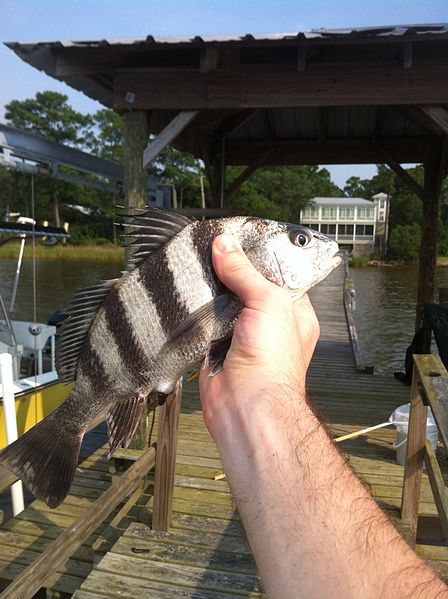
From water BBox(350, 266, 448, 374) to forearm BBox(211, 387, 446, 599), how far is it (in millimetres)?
12397

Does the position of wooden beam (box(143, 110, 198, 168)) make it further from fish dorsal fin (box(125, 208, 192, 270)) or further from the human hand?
the human hand

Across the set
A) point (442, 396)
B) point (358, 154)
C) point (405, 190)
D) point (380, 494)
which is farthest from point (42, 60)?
point (405, 190)

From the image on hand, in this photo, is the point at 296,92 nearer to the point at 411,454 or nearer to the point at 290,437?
the point at 411,454

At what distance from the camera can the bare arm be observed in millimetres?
908

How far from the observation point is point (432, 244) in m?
8.33

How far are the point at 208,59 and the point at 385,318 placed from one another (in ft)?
61.5

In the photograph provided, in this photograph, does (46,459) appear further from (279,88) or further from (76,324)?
(279,88)

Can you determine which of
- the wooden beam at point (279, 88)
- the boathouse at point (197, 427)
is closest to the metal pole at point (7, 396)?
the boathouse at point (197, 427)

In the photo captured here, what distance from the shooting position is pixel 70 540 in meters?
2.75

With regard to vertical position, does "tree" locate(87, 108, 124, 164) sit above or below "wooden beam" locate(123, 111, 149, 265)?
above

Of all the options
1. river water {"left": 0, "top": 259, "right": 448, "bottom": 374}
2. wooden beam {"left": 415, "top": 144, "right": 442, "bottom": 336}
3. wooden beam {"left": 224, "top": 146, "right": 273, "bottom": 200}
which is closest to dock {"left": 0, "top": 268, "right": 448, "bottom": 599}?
wooden beam {"left": 415, "top": 144, "right": 442, "bottom": 336}

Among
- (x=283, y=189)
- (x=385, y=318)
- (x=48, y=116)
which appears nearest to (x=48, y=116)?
(x=48, y=116)

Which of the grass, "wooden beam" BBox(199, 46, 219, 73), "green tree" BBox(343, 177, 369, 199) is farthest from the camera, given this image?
"green tree" BBox(343, 177, 369, 199)

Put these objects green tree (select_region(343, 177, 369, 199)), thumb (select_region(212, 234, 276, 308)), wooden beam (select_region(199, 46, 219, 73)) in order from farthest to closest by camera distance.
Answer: green tree (select_region(343, 177, 369, 199)) → wooden beam (select_region(199, 46, 219, 73)) → thumb (select_region(212, 234, 276, 308))
